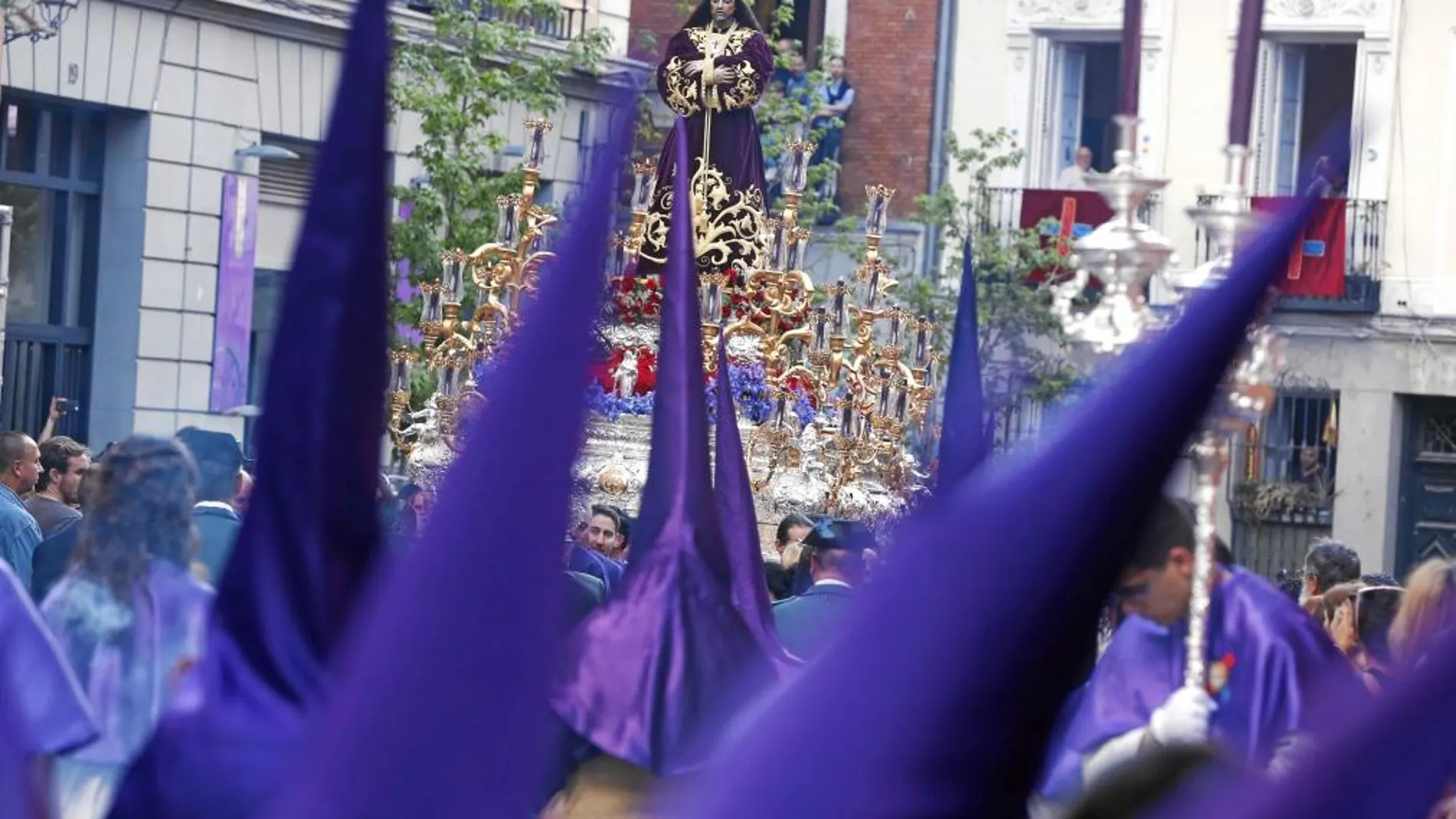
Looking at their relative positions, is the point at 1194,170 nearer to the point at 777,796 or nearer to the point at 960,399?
the point at 960,399

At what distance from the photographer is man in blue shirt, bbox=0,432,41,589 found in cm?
829

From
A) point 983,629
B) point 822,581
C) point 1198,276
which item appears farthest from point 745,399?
point 983,629

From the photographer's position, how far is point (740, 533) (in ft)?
18.0

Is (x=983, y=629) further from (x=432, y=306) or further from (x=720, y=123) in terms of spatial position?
(x=720, y=123)

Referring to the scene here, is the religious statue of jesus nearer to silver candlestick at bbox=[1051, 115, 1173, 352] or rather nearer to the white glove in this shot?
silver candlestick at bbox=[1051, 115, 1173, 352]

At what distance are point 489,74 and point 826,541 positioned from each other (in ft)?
34.4

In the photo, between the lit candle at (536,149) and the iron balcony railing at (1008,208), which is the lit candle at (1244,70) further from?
the iron balcony railing at (1008,208)

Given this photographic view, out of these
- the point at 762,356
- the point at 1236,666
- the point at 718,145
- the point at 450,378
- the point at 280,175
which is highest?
the point at 280,175

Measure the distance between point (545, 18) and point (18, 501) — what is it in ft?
40.6

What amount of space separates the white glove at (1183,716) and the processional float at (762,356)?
5282 mm

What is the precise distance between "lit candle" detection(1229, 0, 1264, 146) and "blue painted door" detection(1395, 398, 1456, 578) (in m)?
23.0

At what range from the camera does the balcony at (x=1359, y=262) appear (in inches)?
992

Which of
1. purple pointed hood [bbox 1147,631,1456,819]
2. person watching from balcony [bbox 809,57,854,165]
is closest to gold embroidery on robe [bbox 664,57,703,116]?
purple pointed hood [bbox 1147,631,1456,819]

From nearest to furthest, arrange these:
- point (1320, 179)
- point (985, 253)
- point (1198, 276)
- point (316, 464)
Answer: point (1320, 179)
point (316, 464)
point (1198, 276)
point (985, 253)
